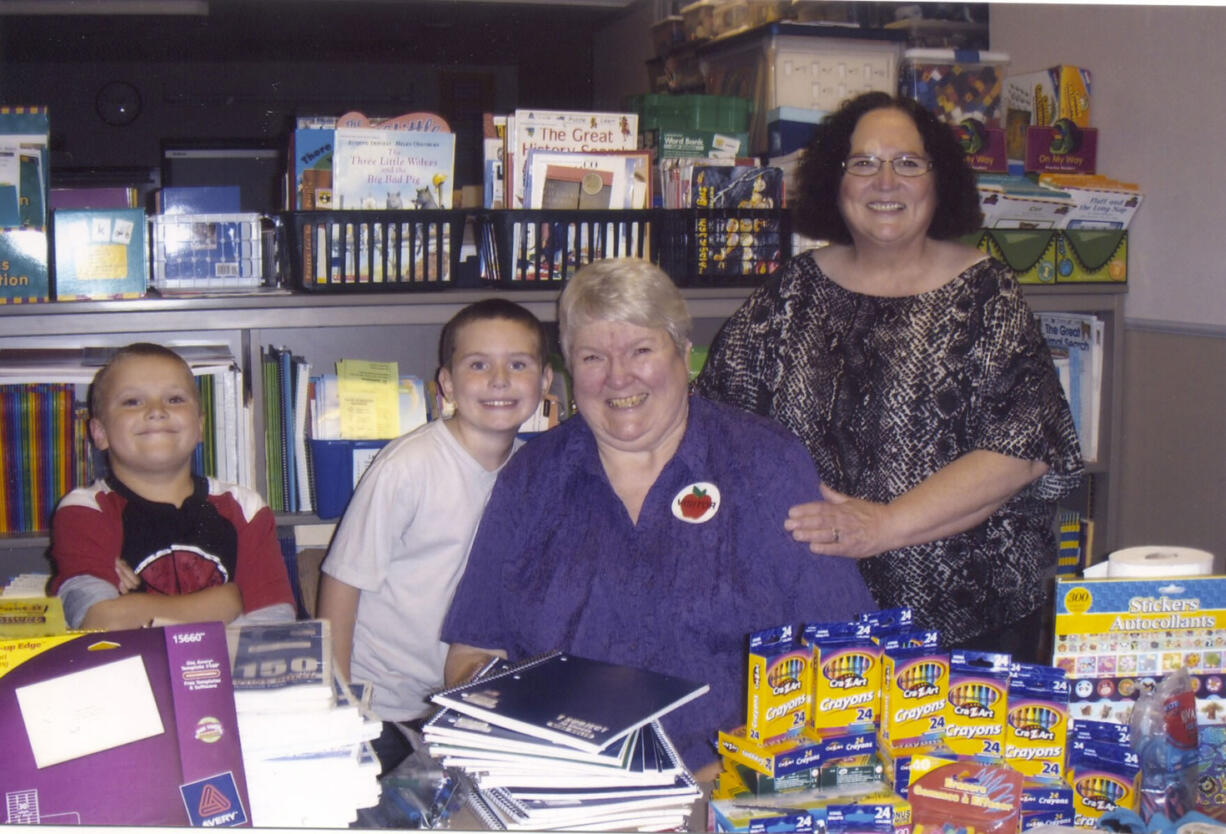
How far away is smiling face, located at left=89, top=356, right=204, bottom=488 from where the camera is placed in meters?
1.96

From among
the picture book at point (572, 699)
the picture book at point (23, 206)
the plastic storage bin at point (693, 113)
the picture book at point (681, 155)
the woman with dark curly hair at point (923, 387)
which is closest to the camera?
the picture book at point (572, 699)

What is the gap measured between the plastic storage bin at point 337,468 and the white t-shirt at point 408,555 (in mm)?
383

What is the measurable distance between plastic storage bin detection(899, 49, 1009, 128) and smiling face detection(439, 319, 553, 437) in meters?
1.45

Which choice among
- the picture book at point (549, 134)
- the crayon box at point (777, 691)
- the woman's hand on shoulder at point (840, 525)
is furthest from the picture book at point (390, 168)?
the crayon box at point (777, 691)

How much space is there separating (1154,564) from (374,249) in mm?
1641

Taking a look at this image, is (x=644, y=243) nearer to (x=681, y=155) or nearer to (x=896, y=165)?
(x=681, y=155)

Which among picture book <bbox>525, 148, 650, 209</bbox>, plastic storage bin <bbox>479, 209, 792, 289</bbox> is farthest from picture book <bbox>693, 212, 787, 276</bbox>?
picture book <bbox>525, 148, 650, 209</bbox>

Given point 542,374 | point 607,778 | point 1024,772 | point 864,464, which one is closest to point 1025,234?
point 864,464

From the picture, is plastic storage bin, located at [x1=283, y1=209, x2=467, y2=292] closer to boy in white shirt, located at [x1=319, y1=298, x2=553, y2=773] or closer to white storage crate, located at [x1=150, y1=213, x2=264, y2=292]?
white storage crate, located at [x1=150, y1=213, x2=264, y2=292]

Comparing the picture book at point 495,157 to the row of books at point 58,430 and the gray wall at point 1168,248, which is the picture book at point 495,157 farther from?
the gray wall at point 1168,248

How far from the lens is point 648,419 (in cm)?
173

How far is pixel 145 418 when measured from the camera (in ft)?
6.44

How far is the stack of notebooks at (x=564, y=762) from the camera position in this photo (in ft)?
3.97

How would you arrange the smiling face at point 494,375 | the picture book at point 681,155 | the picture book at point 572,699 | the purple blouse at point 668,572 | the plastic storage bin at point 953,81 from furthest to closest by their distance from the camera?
the plastic storage bin at point 953,81, the picture book at point 681,155, the smiling face at point 494,375, the purple blouse at point 668,572, the picture book at point 572,699
